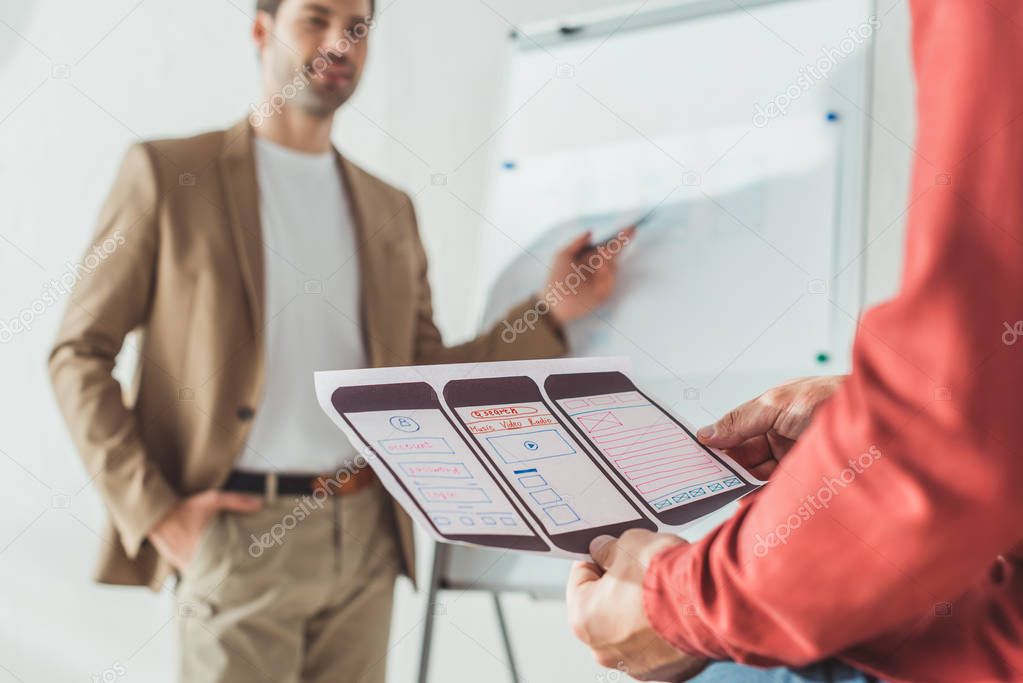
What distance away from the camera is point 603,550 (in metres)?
0.70

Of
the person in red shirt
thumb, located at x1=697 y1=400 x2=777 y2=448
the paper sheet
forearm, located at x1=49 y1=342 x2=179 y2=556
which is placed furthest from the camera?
forearm, located at x1=49 y1=342 x2=179 y2=556

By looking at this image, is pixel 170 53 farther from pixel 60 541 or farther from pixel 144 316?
pixel 60 541

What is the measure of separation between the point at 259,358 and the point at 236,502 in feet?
0.90

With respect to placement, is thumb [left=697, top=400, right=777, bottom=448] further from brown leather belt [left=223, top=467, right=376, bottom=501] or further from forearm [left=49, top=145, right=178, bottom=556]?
forearm [left=49, top=145, right=178, bottom=556]

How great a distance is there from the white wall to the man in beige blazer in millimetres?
467

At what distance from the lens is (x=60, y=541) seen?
7.89 ft

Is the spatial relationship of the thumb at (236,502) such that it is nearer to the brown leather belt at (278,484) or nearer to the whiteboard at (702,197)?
the brown leather belt at (278,484)

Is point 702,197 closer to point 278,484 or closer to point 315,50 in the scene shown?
point 315,50

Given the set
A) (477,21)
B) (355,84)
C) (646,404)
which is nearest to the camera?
(646,404)

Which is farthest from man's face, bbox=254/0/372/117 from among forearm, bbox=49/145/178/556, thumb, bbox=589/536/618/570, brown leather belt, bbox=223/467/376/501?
thumb, bbox=589/536/618/570

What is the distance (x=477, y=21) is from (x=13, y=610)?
6.45 ft

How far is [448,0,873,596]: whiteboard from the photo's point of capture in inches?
65.5

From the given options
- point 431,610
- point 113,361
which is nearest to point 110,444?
point 113,361

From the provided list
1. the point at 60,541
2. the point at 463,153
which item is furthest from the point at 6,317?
the point at 463,153
